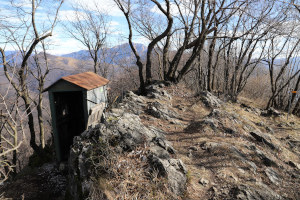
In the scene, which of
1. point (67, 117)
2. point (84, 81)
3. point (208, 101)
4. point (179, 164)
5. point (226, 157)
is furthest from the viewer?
point (208, 101)

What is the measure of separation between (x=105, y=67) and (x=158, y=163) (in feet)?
60.9

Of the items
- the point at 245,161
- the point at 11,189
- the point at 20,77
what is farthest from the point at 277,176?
the point at 20,77

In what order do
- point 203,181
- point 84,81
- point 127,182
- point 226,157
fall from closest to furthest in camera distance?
point 127,182 < point 203,181 < point 226,157 < point 84,81

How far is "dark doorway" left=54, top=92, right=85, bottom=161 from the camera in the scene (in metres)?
6.68

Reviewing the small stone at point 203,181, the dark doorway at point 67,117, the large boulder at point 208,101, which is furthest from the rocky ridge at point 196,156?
the dark doorway at point 67,117

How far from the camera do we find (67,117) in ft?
24.1

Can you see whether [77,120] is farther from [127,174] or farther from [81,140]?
[127,174]

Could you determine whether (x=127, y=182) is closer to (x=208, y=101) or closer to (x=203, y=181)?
(x=203, y=181)

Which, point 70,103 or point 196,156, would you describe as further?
point 70,103

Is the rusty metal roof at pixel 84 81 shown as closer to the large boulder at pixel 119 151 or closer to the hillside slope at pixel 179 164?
the hillside slope at pixel 179 164

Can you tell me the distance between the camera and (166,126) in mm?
6609

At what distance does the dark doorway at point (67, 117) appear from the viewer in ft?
21.9

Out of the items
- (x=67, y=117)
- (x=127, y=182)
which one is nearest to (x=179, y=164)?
(x=127, y=182)

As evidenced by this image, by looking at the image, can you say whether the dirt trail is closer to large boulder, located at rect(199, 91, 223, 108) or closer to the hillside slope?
the hillside slope
